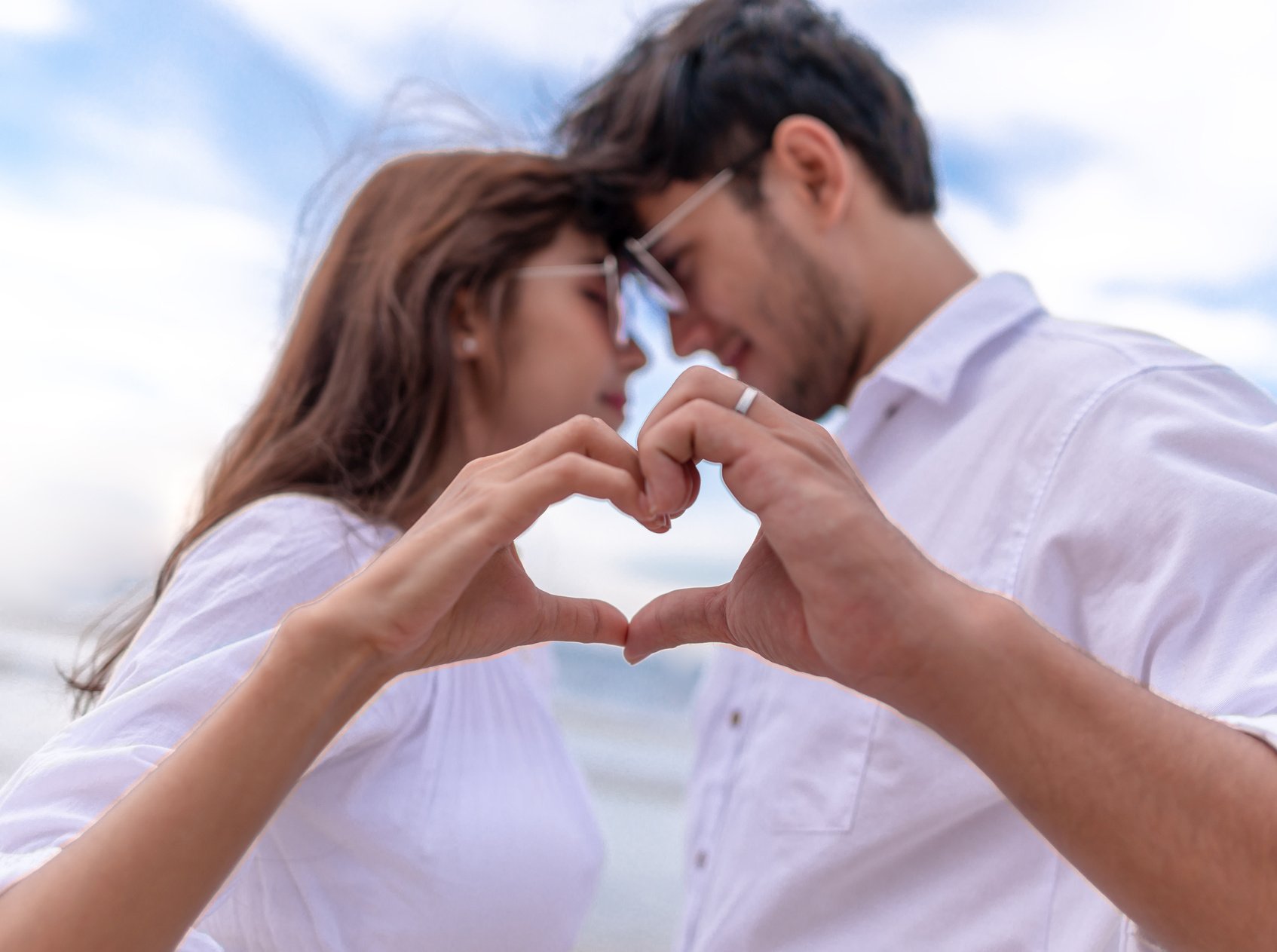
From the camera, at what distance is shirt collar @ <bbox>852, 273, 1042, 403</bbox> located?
2.28 m

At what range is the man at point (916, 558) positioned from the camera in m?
1.08

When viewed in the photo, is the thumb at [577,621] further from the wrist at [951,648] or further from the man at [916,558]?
the wrist at [951,648]

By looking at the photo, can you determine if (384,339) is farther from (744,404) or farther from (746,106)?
(744,404)

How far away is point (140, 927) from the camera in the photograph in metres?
1.07

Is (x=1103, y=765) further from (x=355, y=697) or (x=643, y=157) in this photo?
(x=643, y=157)

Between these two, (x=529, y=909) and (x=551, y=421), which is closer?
(x=529, y=909)

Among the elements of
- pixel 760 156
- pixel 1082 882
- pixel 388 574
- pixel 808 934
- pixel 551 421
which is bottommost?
pixel 808 934

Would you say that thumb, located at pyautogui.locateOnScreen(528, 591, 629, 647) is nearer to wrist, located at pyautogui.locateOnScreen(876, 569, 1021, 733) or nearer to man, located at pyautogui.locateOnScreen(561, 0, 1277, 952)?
man, located at pyautogui.locateOnScreen(561, 0, 1277, 952)

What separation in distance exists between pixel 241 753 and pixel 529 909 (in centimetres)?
108

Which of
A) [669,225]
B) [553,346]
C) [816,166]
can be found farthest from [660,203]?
[553,346]

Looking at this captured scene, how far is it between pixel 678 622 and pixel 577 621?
15cm

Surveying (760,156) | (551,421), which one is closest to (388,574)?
(551,421)

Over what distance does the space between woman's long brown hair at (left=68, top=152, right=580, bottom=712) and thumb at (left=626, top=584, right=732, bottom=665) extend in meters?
0.94

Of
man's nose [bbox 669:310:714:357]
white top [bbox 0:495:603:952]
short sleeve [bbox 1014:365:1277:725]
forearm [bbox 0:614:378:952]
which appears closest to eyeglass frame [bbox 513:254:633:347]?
man's nose [bbox 669:310:714:357]
